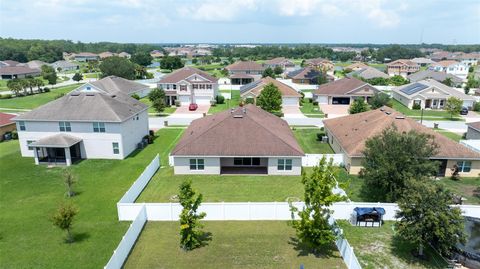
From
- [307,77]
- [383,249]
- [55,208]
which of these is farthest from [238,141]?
[307,77]

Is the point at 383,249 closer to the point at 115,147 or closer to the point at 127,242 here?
the point at 127,242

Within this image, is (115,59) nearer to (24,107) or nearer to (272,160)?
(24,107)

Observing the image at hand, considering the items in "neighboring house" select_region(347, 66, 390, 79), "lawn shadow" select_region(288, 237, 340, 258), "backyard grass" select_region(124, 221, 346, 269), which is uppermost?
"neighboring house" select_region(347, 66, 390, 79)

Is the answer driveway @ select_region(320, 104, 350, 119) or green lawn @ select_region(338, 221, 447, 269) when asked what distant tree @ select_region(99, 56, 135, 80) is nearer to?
driveway @ select_region(320, 104, 350, 119)

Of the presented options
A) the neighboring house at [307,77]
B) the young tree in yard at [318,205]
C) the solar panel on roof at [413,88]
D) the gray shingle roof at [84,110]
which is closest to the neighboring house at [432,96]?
the solar panel on roof at [413,88]

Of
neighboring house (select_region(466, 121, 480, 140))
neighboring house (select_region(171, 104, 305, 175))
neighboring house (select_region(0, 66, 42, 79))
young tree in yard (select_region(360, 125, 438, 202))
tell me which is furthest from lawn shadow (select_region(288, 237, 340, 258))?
neighboring house (select_region(0, 66, 42, 79))

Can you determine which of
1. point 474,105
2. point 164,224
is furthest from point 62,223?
point 474,105

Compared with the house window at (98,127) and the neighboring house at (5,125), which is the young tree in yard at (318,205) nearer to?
the house window at (98,127)
